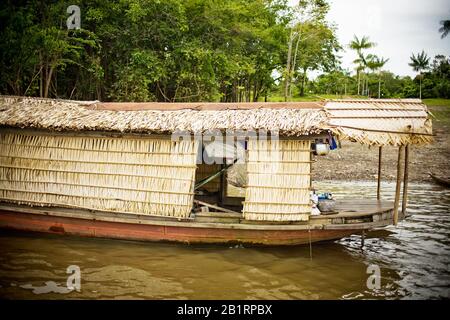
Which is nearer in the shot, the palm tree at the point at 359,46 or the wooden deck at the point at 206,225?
the wooden deck at the point at 206,225

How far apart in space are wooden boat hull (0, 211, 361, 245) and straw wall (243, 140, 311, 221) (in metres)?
0.42

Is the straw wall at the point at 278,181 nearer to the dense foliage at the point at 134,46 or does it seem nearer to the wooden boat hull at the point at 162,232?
the wooden boat hull at the point at 162,232

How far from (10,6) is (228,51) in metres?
10.7

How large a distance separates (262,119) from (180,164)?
1747 mm

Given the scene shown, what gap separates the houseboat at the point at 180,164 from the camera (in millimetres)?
6276

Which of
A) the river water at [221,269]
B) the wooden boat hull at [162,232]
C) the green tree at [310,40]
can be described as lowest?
the river water at [221,269]

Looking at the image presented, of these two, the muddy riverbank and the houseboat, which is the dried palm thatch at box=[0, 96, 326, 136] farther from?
the muddy riverbank

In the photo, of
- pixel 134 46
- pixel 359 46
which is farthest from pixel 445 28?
pixel 134 46

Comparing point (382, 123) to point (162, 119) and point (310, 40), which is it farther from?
point (310, 40)

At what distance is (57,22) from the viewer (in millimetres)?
12000

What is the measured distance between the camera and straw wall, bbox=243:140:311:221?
20.5ft

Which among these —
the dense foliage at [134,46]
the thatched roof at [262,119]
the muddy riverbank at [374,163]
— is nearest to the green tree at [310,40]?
the dense foliage at [134,46]

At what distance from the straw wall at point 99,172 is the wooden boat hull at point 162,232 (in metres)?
0.33
